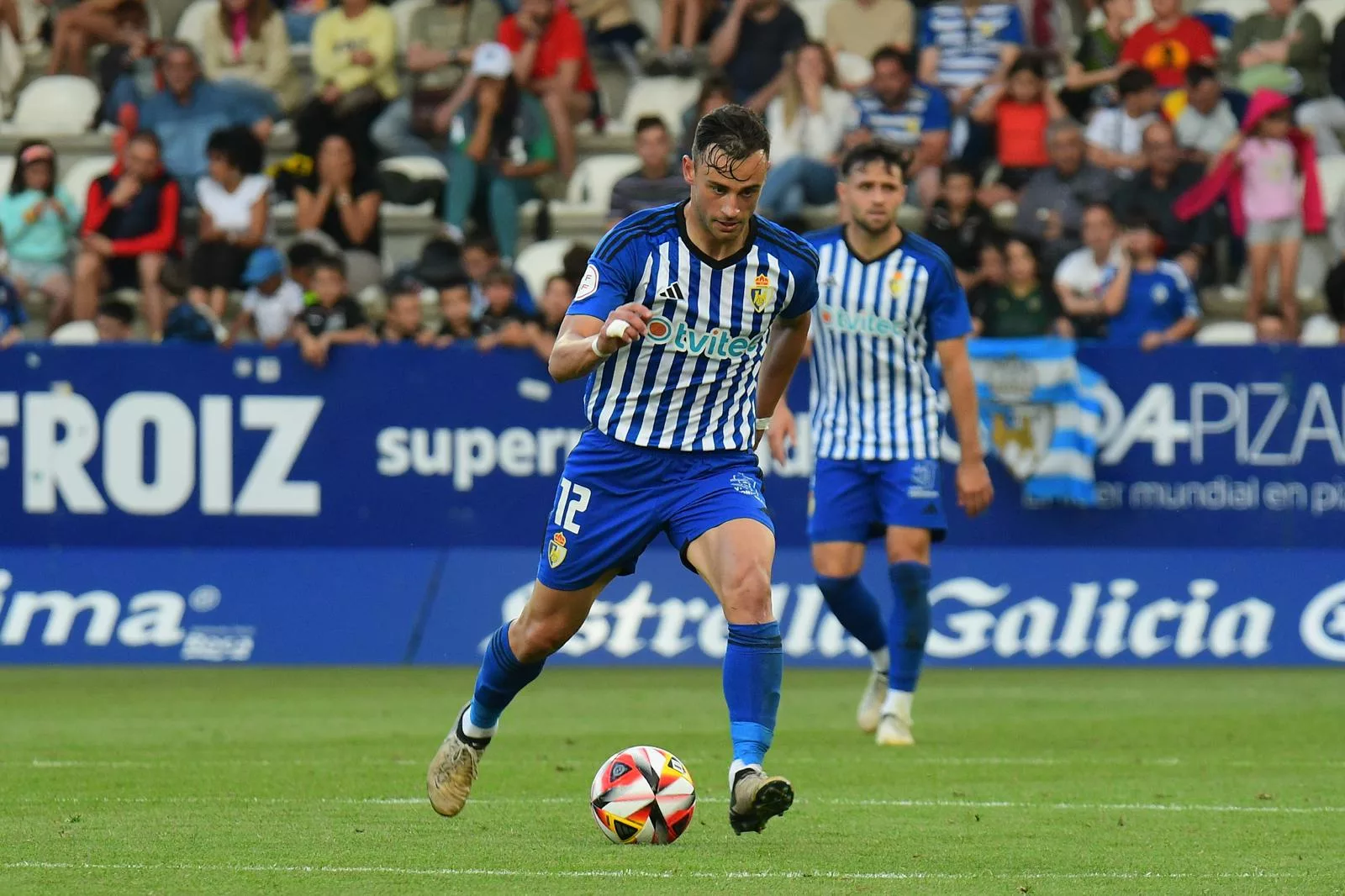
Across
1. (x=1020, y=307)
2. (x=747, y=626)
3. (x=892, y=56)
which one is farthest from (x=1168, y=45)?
(x=747, y=626)

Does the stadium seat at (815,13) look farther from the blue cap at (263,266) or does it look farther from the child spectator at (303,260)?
the blue cap at (263,266)

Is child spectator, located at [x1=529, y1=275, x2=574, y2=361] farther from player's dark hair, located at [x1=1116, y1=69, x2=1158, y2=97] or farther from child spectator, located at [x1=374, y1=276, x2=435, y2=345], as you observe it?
player's dark hair, located at [x1=1116, y1=69, x2=1158, y2=97]

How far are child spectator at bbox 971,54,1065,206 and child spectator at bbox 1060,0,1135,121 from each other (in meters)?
0.64

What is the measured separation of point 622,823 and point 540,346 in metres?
7.80

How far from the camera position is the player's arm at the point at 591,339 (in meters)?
6.14

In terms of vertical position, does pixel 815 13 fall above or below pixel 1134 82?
below

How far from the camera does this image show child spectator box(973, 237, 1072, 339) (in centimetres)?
1502

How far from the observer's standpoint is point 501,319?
15.0 m

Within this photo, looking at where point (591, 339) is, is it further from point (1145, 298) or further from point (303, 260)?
point (303, 260)

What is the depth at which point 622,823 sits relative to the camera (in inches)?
265

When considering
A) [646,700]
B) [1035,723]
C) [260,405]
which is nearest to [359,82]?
[260,405]

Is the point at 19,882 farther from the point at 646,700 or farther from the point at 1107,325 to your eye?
the point at 1107,325

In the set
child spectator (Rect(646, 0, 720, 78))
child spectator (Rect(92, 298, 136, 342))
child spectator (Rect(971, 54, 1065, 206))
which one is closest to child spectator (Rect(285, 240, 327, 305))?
child spectator (Rect(92, 298, 136, 342))

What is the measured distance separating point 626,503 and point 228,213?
11.0 meters
